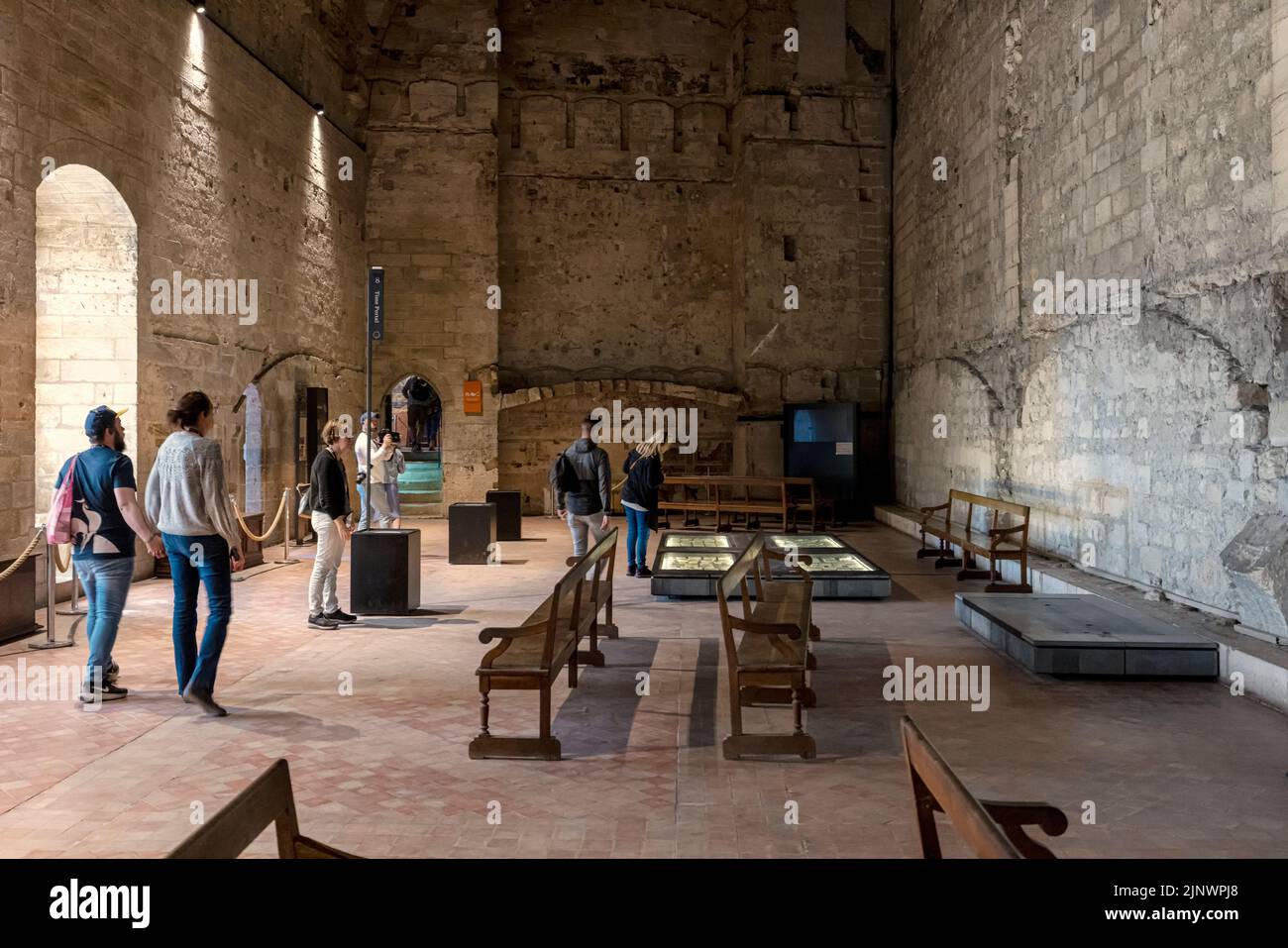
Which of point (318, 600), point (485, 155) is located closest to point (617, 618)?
point (318, 600)

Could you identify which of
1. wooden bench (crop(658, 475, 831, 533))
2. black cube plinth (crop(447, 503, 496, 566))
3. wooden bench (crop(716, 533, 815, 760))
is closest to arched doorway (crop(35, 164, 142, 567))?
black cube plinth (crop(447, 503, 496, 566))

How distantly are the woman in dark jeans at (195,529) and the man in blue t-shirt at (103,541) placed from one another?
14.6 inches

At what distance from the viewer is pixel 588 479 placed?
28.2 ft

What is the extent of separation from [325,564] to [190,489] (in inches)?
92.3

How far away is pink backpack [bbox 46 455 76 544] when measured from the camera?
5367mm

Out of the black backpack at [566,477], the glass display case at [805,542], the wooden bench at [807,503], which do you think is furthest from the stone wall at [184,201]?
the wooden bench at [807,503]

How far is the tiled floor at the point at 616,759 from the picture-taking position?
3504 mm

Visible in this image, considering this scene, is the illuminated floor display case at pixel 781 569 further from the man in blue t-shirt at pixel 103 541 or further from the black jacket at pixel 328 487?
the man in blue t-shirt at pixel 103 541

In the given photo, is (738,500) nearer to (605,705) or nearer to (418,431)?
(418,431)

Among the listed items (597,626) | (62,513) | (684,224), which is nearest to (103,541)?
(62,513)

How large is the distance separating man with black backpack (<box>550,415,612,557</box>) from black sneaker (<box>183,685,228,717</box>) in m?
3.82

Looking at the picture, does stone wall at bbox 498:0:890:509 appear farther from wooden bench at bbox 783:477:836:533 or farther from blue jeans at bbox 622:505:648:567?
blue jeans at bbox 622:505:648:567

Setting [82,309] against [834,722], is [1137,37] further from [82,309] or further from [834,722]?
[82,309]
